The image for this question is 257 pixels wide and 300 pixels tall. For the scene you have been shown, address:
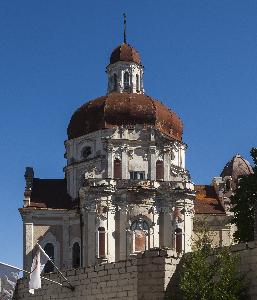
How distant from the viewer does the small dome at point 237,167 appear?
285 feet

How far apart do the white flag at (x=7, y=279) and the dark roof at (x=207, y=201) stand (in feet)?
99.0

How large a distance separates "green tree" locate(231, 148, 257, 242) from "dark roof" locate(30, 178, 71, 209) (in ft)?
67.0

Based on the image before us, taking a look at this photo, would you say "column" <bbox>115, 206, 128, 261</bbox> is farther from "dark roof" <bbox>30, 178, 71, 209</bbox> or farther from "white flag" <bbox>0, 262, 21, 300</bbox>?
"white flag" <bbox>0, 262, 21, 300</bbox>

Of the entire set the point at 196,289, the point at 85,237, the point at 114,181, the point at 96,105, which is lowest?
the point at 196,289

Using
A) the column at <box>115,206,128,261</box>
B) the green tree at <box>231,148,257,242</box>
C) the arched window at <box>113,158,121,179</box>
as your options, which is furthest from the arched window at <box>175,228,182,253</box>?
the green tree at <box>231,148,257,242</box>

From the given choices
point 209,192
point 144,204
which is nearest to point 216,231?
point 209,192

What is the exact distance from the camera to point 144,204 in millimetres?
55281

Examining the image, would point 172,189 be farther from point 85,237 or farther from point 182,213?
point 85,237

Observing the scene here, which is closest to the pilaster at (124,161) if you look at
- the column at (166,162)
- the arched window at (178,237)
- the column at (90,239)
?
the column at (166,162)

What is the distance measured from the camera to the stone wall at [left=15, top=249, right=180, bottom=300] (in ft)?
83.4

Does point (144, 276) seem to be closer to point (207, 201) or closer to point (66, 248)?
point (66, 248)

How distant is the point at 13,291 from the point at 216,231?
3084cm

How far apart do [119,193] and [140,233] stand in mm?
2984

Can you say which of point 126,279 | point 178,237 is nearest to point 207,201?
point 178,237
